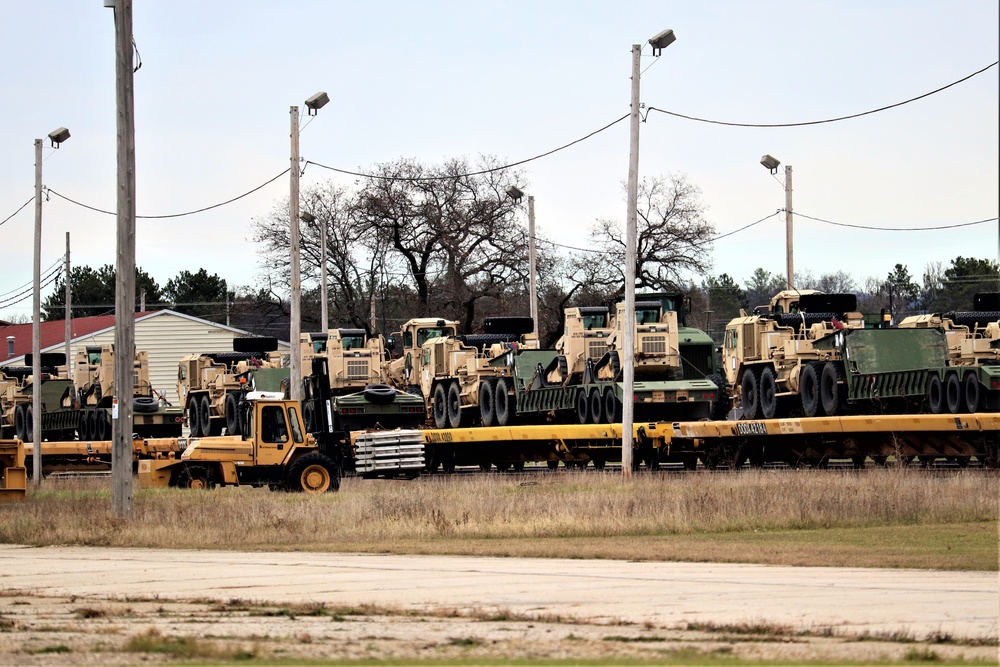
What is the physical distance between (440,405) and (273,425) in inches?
497

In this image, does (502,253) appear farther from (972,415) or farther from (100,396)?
Answer: (972,415)

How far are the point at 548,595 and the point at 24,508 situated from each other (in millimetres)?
14288

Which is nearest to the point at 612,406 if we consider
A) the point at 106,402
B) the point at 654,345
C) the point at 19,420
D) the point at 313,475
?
the point at 654,345

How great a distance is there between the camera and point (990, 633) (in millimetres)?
10133

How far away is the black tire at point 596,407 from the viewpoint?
106 ft

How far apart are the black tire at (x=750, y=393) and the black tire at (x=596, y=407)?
3.56m

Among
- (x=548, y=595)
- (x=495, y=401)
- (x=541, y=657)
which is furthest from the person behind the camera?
(x=495, y=401)

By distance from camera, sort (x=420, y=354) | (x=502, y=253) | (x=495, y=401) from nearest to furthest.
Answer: (x=495, y=401)
(x=420, y=354)
(x=502, y=253)

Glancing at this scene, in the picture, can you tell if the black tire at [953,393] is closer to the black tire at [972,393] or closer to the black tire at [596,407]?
the black tire at [972,393]

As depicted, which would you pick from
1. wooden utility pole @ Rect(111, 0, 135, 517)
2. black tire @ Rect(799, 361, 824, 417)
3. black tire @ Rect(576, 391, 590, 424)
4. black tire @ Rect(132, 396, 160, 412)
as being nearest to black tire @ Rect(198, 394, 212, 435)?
black tire @ Rect(132, 396, 160, 412)

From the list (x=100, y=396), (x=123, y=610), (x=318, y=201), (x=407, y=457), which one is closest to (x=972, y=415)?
(x=407, y=457)

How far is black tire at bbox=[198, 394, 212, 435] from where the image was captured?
46781mm

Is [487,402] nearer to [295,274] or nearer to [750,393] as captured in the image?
[295,274]

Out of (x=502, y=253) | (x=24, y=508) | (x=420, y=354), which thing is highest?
(x=502, y=253)
